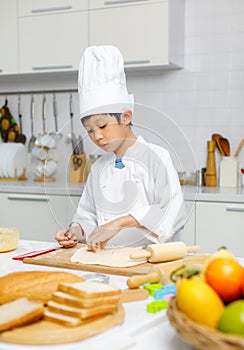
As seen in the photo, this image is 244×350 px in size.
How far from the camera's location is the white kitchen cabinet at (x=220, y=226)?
271 centimetres

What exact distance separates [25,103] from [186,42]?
1.19 metres

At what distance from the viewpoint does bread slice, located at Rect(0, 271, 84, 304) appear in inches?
42.4

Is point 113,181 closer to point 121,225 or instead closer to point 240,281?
point 121,225

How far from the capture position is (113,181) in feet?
5.68

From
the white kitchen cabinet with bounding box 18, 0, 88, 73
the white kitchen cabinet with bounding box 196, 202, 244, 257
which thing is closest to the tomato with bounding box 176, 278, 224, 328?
the white kitchen cabinet with bounding box 196, 202, 244, 257

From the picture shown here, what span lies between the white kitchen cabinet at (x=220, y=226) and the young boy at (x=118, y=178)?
42.7 inches

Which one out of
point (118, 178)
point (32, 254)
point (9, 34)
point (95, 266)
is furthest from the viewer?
point (9, 34)

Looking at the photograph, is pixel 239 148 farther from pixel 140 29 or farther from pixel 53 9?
pixel 53 9

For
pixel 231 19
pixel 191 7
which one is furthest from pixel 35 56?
pixel 231 19

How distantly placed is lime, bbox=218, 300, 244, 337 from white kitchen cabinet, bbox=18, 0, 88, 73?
8.57 ft

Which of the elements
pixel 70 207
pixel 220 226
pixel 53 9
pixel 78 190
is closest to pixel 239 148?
pixel 220 226

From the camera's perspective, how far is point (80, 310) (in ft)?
3.05

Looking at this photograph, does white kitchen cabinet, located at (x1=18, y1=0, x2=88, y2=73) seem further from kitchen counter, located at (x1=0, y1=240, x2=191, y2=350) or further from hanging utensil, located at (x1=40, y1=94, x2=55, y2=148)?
kitchen counter, located at (x1=0, y1=240, x2=191, y2=350)

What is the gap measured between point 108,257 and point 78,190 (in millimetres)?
413
